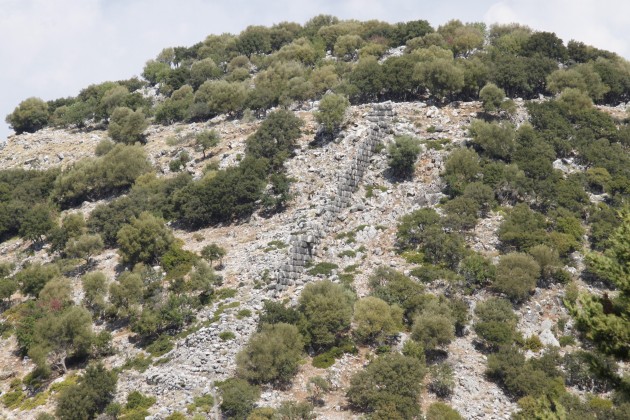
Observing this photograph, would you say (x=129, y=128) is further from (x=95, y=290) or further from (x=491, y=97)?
(x=491, y=97)

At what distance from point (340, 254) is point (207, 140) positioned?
3392 centimetres

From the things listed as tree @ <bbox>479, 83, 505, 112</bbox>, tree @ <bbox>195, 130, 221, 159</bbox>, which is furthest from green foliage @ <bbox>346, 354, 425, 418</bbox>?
tree @ <bbox>195, 130, 221, 159</bbox>

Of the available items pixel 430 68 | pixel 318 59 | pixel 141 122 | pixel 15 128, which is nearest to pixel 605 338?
pixel 430 68

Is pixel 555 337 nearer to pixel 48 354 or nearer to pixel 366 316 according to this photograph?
pixel 366 316

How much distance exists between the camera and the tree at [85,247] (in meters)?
68.6

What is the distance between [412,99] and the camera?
92250mm

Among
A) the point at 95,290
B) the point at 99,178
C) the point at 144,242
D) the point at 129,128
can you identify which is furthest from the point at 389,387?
the point at 129,128

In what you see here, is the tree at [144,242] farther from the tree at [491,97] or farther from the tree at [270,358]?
the tree at [491,97]

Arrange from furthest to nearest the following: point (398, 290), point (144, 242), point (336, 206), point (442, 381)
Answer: point (336, 206)
point (144, 242)
point (398, 290)
point (442, 381)

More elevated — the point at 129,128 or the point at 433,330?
the point at 129,128

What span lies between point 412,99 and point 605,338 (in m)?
71.9

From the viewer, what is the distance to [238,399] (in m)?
43.2

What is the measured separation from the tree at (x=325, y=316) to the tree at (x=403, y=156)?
78.9 feet

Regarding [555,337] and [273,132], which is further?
[273,132]
